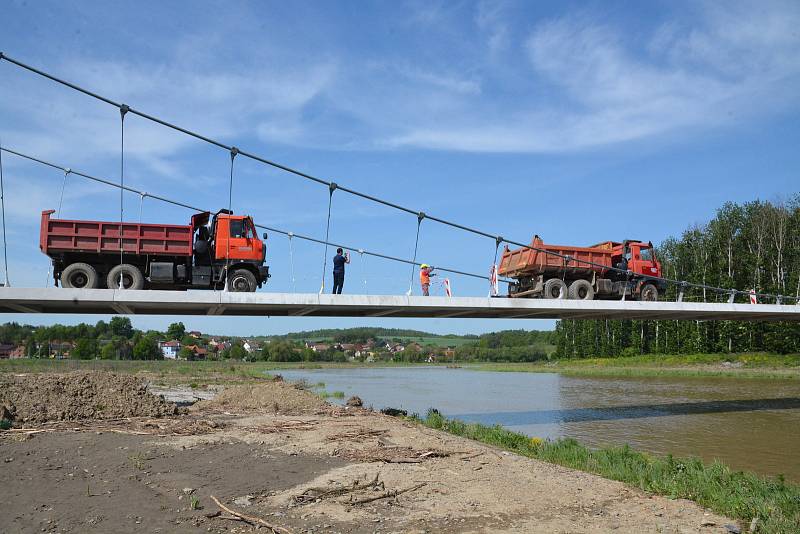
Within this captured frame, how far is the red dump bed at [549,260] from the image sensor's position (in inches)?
813

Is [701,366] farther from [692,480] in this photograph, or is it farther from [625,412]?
[692,480]

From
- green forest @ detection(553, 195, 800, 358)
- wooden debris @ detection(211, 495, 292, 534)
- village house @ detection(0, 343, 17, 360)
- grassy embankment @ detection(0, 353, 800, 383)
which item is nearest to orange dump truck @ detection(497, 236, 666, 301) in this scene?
wooden debris @ detection(211, 495, 292, 534)

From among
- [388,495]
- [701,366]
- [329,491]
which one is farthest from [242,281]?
[701,366]

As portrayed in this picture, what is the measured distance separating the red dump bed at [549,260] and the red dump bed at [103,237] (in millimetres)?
10887

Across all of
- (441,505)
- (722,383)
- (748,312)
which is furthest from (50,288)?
(722,383)

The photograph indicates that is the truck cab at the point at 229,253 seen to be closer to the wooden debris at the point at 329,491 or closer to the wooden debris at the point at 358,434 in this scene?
the wooden debris at the point at 358,434

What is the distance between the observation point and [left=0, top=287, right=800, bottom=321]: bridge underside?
14.7 metres

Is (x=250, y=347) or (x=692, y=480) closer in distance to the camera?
(x=692, y=480)

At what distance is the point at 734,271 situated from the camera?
5125cm

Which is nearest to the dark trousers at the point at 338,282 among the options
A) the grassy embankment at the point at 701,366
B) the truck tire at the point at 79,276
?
the truck tire at the point at 79,276

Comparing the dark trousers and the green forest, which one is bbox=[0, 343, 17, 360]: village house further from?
the dark trousers

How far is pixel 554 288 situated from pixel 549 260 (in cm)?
94

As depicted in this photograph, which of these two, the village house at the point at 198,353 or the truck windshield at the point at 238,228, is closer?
the truck windshield at the point at 238,228

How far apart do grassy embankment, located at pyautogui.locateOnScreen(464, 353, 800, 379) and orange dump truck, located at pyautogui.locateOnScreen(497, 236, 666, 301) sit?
66.0ft
